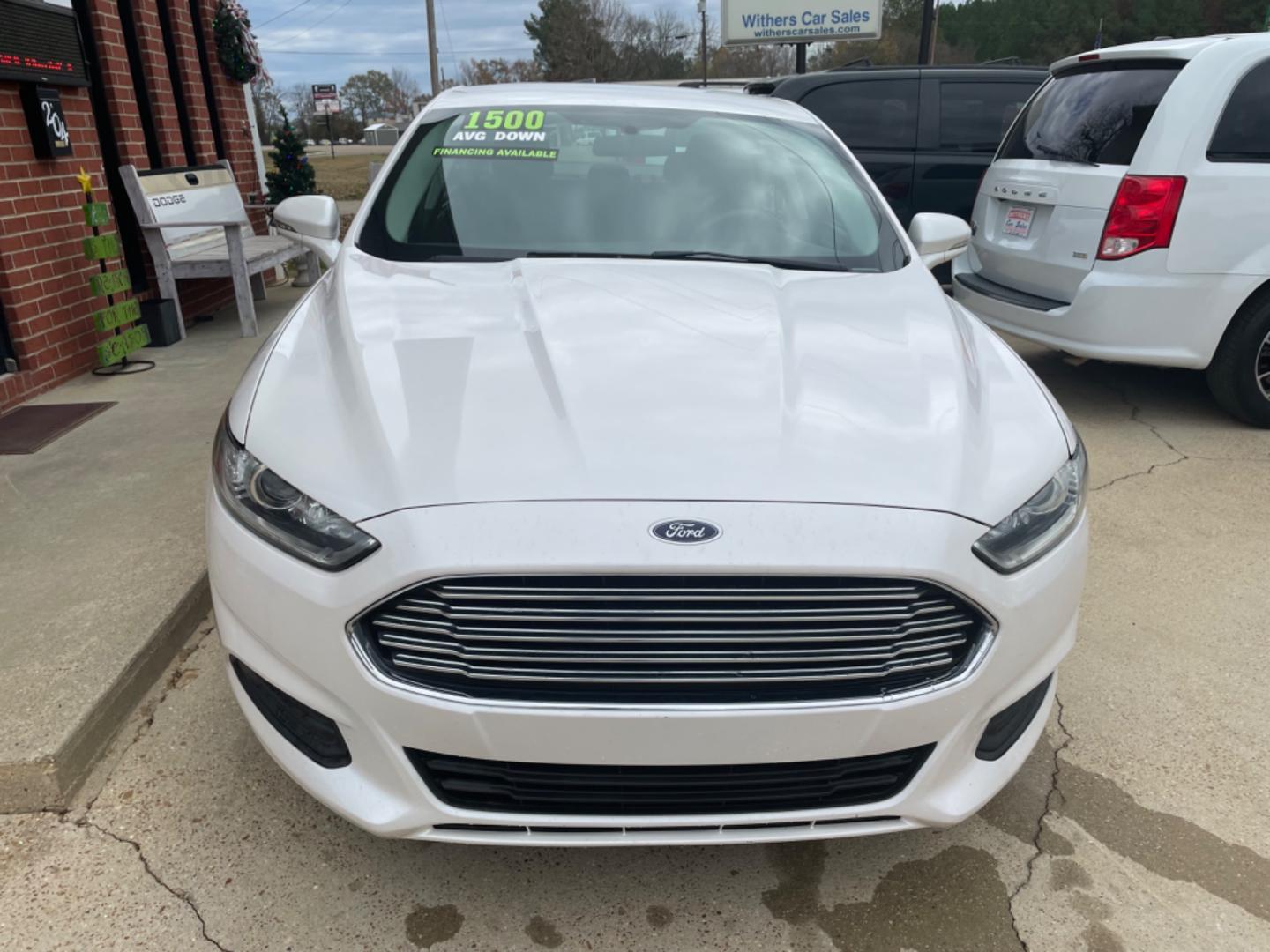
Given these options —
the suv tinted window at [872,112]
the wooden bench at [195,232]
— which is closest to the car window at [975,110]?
the suv tinted window at [872,112]

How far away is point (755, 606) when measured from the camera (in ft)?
5.38

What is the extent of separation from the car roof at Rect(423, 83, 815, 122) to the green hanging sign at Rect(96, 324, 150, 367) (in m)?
3.02

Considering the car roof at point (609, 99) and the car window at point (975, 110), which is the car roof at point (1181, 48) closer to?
the car roof at point (609, 99)

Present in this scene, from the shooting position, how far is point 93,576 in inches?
121

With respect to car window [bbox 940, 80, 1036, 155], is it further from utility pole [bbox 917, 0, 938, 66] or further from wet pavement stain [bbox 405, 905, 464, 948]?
utility pole [bbox 917, 0, 938, 66]

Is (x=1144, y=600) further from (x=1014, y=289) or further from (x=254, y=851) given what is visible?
(x=254, y=851)

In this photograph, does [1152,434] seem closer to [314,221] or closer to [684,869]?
[684,869]

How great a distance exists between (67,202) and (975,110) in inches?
254

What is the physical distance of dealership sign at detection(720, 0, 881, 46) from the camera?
1831cm

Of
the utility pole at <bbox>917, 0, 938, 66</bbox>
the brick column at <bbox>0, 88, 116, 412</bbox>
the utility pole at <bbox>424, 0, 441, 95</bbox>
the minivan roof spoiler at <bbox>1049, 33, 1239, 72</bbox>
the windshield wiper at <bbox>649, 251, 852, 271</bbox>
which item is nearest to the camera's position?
the windshield wiper at <bbox>649, 251, 852, 271</bbox>

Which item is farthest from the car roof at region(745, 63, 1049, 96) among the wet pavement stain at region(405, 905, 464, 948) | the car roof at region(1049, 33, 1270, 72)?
the wet pavement stain at region(405, 905, 464, 948)

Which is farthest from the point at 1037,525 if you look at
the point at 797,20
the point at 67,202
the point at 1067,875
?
the point at 797,20

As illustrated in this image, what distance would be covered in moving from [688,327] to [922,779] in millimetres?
1162

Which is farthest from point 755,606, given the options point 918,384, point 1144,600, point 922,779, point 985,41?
point 985,41
